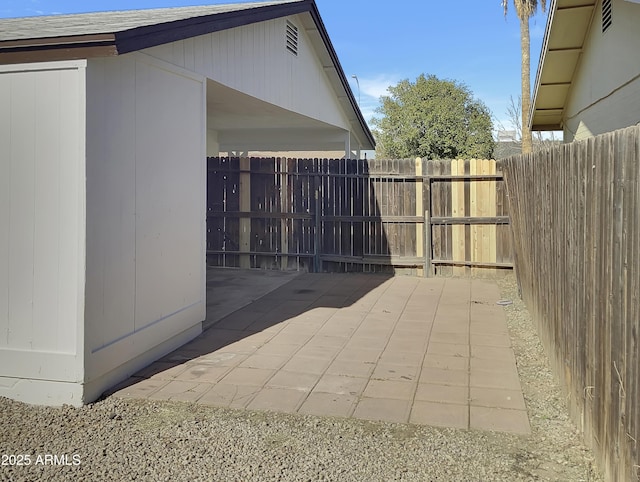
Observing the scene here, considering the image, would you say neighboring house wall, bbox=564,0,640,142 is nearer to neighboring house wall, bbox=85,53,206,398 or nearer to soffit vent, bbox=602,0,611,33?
soffit vent, bbox=602,0,611,33

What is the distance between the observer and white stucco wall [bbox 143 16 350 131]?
6289 mm

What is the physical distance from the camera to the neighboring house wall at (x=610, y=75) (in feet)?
22.4

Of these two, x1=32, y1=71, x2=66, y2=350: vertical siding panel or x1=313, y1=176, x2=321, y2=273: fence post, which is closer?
x1=32, y1=71, x2=66, y2=350: vertical siding panel

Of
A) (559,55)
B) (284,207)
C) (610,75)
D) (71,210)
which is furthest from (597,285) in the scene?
(284,207)

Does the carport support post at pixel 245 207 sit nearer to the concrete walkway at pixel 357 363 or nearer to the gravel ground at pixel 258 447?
the concrete walkway at pixel 357 363

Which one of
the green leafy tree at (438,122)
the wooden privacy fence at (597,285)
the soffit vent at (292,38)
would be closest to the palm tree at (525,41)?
the green leafy tree at (438,122)

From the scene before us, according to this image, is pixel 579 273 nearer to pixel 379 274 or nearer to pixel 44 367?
pixel 44 367

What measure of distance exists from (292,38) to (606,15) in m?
5.33

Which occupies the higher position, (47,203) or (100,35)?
(100,35)

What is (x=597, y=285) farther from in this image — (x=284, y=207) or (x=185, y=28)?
(x=284, y=207)

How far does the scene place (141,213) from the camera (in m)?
5.16

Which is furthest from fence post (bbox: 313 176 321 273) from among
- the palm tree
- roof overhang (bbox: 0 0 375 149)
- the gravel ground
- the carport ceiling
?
the palm tree

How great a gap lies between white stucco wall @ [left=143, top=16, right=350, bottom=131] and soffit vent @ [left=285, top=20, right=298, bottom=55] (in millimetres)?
133

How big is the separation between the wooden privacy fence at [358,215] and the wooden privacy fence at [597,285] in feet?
15.9
